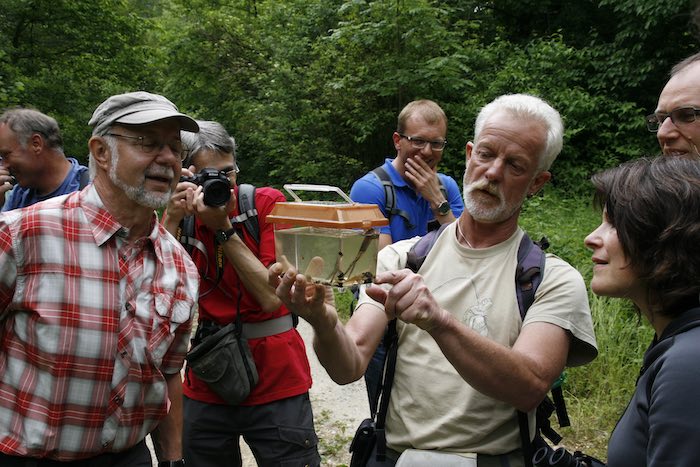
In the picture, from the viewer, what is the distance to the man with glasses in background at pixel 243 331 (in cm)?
272

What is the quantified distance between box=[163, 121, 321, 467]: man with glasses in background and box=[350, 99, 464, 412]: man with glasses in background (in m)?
0.68

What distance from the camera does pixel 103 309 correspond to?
2.18 m

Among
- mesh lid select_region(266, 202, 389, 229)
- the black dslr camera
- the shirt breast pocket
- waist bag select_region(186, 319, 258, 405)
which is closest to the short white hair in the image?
mesh lid select_region(266, 202, 389, 229)

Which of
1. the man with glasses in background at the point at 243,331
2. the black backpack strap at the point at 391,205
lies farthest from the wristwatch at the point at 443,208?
the man with glasses in background at the point at 243,331

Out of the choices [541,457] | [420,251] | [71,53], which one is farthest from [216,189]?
[71,53]

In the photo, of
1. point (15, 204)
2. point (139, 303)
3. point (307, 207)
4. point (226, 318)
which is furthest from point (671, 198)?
point (15, 204)

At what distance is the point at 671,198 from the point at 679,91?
0.97 metres

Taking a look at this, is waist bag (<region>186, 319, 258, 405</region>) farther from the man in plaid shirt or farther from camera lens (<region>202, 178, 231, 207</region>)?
camera lens (<region>202, 178, 231, 207</region>)

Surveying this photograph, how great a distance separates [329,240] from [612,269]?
29.6 inches

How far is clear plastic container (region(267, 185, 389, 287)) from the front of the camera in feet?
4.93

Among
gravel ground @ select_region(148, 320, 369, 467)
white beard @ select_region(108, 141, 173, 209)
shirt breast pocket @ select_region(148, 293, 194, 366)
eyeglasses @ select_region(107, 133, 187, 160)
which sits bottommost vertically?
gravel ground @ select_region(148, 320, 369, 467)

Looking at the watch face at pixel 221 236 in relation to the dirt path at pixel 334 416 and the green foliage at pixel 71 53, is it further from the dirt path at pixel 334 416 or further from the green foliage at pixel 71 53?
the green foliage at pixel 71 53

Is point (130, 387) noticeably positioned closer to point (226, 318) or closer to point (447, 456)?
point (226, 318)

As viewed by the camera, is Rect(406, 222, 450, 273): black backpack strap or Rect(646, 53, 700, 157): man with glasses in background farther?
Rect(646, 53, 700, 157): man with glasses in background
